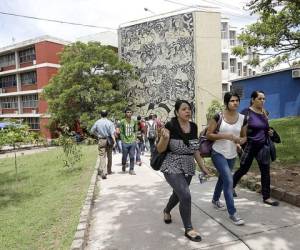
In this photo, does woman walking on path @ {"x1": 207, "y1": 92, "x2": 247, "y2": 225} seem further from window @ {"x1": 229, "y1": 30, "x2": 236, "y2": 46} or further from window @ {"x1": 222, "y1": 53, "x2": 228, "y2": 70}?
window @ {"x1": 229, "y1": 30, "x2": 236, "y2": 46}

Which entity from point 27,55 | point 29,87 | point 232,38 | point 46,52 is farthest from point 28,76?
point 232,38

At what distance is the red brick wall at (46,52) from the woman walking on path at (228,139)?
36.1 m

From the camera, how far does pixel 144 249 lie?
4.49 metres

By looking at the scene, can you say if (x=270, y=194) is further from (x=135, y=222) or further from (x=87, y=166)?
(x=87, y=166)

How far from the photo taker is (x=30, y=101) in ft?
142

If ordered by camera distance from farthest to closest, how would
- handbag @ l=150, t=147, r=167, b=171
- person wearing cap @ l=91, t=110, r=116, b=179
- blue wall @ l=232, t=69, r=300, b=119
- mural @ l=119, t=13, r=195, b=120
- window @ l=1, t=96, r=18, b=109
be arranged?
1. window @ l=1, t=96, r=18, b=109
2. mural @ l=119, t=13, r=195, b=120
3. blue wall @ l=232, t=69, r=300, b=119
4. person wearing cap @ l=91, t=110, r=116, b=179
5. handbag @ l=150, t=147, r=167, b=171

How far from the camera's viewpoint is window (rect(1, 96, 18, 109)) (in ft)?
151

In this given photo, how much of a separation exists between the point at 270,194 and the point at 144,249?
270 centimetres

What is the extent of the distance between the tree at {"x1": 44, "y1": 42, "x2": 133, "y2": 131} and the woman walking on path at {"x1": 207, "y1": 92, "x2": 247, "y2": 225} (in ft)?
79.1

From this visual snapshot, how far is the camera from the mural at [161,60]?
3156cm

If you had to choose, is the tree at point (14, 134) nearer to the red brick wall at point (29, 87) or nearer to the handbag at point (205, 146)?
the handbag at point (205, 146)

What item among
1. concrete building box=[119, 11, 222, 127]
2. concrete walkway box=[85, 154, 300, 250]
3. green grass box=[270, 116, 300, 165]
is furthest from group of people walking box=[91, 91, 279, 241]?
concrete building box=[119, 11, 222, 127]

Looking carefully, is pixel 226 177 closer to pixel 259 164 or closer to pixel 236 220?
pixel 236 220

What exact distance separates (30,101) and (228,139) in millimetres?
→ 41072
